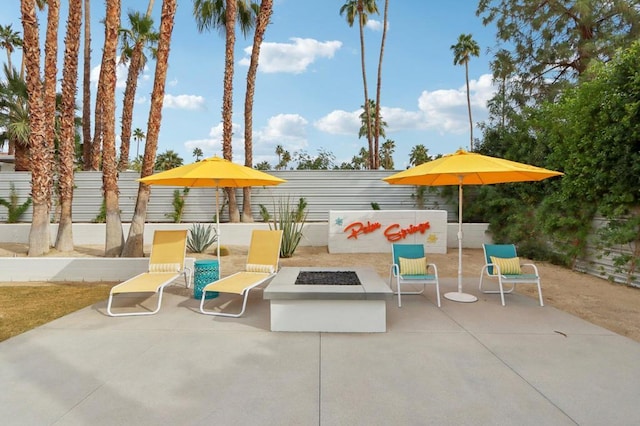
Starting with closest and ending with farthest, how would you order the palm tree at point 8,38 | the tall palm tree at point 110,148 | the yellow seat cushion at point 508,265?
the yellow seat cushion at point 508,265, the tall palm tree at point 110,148, the palm tree at point 8,38

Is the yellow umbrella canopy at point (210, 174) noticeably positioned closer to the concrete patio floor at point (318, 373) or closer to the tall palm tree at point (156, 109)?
the concrete patio floor at point (318, 373)

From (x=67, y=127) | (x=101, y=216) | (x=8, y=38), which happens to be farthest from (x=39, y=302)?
(x=8, y=38)

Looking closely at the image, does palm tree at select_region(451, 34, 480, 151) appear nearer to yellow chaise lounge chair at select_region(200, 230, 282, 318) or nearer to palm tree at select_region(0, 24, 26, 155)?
yellow chaise lounge chair at select_region(200, 230, 282, 318)

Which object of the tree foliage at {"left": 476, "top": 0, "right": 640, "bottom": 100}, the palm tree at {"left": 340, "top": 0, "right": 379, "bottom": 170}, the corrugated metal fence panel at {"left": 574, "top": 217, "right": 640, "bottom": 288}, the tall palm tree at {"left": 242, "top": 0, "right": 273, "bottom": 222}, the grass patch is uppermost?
the palm tree at {"left": 340, "top": 0, "right": 379, "bottom": 170}

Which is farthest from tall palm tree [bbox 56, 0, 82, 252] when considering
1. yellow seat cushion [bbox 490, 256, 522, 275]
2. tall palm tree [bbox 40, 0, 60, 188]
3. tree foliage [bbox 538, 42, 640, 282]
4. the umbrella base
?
tree foliage [bbox 538, 42, 640, 282]

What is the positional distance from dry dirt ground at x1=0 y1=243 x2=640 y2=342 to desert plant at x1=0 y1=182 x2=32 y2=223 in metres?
2.83

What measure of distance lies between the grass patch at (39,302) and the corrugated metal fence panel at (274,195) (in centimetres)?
763

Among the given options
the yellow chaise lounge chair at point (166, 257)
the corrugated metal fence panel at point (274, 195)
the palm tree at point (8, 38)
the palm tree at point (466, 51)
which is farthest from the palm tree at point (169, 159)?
the yellow chaise lounge chair at point (166, 257)

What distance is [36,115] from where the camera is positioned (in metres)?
8.55

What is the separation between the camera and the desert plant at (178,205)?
46.2ft

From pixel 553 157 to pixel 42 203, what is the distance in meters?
12.6

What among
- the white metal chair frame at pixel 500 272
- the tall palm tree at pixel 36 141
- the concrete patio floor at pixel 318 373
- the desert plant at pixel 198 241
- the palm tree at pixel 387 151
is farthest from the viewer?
the palm tree at pixel 387 151

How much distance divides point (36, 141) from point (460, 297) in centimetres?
999

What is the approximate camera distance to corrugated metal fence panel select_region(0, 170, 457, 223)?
1401 centimetres
